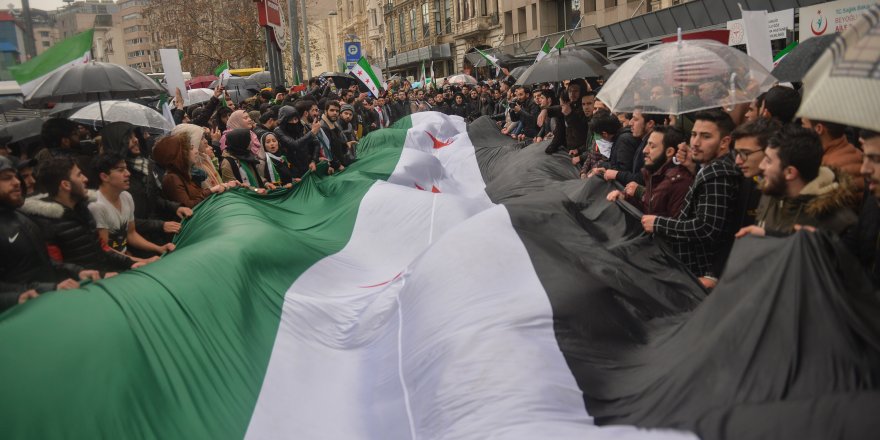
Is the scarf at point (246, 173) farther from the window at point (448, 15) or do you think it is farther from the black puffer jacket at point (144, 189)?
the window at point (448, 15)

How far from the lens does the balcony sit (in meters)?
51.8

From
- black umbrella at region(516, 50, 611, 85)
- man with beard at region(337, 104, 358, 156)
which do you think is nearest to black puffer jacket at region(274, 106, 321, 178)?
man with beard at region(337, 104, 358, 156)

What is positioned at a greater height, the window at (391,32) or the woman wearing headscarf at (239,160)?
the window at (391,32)

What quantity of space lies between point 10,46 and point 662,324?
17.8 feet

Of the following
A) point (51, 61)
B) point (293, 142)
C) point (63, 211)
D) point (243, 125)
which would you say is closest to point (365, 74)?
point (293, 142)

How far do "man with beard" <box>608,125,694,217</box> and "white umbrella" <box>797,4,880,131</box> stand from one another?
9.39 ft

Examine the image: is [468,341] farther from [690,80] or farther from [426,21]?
[426,21]

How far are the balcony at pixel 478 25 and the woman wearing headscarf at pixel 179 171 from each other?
47315 millimetres

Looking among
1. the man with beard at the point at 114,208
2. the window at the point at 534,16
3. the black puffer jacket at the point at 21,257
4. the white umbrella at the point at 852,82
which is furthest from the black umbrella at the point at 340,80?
the window at the point at 534,16

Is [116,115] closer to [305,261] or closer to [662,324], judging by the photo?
[305,261]

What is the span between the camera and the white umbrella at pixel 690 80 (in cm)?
509

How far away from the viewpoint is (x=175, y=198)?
6480mm

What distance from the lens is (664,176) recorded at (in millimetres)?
5066

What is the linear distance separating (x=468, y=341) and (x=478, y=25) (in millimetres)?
50820
